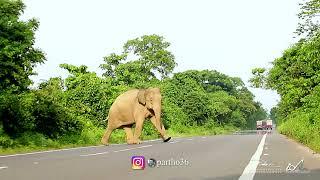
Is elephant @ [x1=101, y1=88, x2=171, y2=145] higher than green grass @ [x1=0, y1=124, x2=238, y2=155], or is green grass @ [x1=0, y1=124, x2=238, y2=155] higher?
elephant @ [x1=101, y1=88, x2=171, y2=145]

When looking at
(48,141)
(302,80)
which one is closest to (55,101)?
(48,141)

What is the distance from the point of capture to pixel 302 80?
35.5 meters

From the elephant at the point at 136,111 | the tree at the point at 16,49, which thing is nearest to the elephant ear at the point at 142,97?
the elephant at the point at 136,111

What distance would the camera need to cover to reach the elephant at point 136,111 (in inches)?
1033

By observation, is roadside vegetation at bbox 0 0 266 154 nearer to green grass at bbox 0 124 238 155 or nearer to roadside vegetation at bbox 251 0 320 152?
green grass at bbox 0 124 238 155

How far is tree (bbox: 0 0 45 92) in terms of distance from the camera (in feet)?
76.0

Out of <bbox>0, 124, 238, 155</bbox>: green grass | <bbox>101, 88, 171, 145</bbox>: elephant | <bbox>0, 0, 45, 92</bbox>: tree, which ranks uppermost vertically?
<bbox>0, 0, 45, 92</bbox>: tree

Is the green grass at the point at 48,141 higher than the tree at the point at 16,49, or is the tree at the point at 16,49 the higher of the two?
the tree at the point at 16,49

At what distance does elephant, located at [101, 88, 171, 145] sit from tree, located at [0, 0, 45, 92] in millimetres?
5045

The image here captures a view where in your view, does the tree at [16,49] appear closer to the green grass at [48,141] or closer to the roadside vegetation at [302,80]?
the green grass at [48,141]

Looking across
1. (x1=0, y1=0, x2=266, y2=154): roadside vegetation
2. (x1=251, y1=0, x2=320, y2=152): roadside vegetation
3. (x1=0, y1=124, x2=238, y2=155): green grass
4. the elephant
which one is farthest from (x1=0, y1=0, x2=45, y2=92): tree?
(x1=251, y1=0, x2=320, y2=152): roadside vegetation

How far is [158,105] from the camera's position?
2619 centimetres

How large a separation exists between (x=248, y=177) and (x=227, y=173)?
38.5 inches

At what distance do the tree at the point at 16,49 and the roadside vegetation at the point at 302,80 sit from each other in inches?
477
